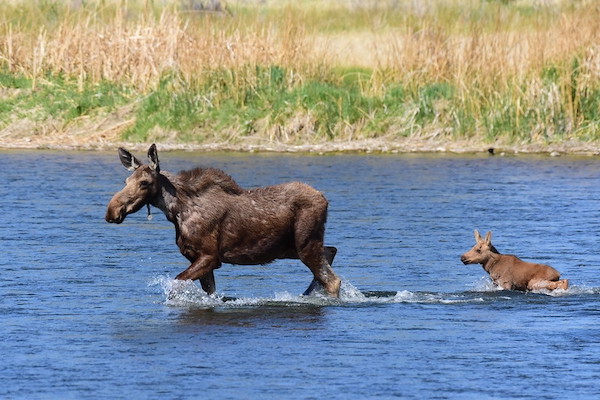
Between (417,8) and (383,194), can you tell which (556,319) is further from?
(417,8)

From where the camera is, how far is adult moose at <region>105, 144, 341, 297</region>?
42.9 feet

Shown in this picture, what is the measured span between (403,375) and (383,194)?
500 inches

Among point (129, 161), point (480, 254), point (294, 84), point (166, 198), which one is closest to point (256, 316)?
point (166, 198)

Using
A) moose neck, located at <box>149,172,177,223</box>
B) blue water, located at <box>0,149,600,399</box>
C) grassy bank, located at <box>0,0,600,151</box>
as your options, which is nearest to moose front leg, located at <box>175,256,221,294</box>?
blue water, located at <box>0,149,600,399</box>

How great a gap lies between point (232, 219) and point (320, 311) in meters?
1.24

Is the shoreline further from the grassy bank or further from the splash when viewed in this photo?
the splash

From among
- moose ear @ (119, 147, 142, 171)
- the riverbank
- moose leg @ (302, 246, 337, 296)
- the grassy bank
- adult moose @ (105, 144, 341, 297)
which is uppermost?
moose ear @ (119, 147, 142, 171)

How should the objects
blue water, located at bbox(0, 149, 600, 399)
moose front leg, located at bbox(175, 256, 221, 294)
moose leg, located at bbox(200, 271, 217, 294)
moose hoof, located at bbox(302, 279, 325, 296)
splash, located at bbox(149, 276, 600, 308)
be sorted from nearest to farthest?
blue water, located at bbox(0, 149, 600, 399) < moose front leg, located at bbox(175, 256, 221, 294) < splash, located at bbox(149, 276, 600, 308) < moose leg, located at bbox(200, 271, 217, 294) < moose hoof, located at bbox(302, 279, 325, 296)

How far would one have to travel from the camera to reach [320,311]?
42.0 feet

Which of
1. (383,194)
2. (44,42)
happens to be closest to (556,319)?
(383,194)

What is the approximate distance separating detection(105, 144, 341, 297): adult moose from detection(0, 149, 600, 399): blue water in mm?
383

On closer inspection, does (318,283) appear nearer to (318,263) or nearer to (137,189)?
(318,263)

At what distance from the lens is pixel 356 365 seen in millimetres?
10422

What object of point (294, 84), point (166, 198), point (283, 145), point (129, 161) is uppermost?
point (129, 161)
